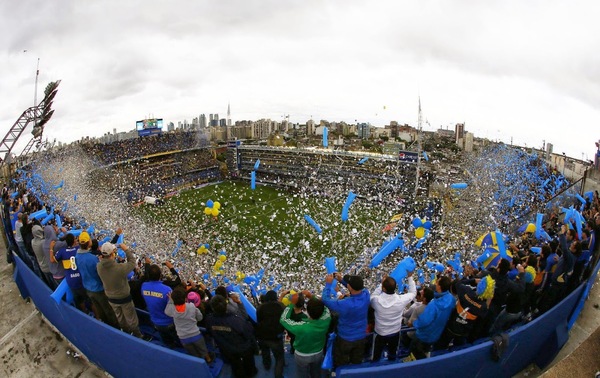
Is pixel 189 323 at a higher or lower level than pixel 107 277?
lower

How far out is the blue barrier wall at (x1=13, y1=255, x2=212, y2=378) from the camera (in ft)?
14.0

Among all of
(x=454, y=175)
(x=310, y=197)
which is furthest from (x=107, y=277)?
(x=310, y=197)

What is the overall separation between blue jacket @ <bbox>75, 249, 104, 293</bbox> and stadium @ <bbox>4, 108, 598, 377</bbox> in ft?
1.51

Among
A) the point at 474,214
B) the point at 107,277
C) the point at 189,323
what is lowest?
the point at 474,214

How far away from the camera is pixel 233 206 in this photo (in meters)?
36.2

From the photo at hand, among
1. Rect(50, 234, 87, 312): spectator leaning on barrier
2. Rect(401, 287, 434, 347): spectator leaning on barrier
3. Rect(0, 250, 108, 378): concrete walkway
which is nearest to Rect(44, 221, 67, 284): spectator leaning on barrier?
Rect(50, 234, 87, 312): spectator leaning on barrier

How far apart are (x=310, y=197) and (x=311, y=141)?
36.6m

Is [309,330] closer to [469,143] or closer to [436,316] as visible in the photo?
[436,316]

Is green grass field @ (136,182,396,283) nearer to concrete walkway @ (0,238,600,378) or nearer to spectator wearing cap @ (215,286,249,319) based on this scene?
concrete walkway @ (0,238,600,378)

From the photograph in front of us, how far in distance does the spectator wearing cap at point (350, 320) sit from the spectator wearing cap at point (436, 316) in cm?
68

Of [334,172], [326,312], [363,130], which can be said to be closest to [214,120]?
[363,130]

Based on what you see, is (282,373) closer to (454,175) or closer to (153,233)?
(153,233)

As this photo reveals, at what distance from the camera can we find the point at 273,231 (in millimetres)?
26344

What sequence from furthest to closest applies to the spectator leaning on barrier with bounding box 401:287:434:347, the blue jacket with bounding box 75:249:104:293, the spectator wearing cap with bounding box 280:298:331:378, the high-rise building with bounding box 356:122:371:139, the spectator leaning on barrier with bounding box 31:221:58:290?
the high-rise building with bounding box 356:122:371:139 → the spectator leaning on barrier with bounding box 31:221:58:290 → the blue jacket with bounding box 75:249:104:293 → the spectator leaning on barrier with bounding box 401:287:434:347 → the spectator wearing cap with bounding box 280:298:331:378
